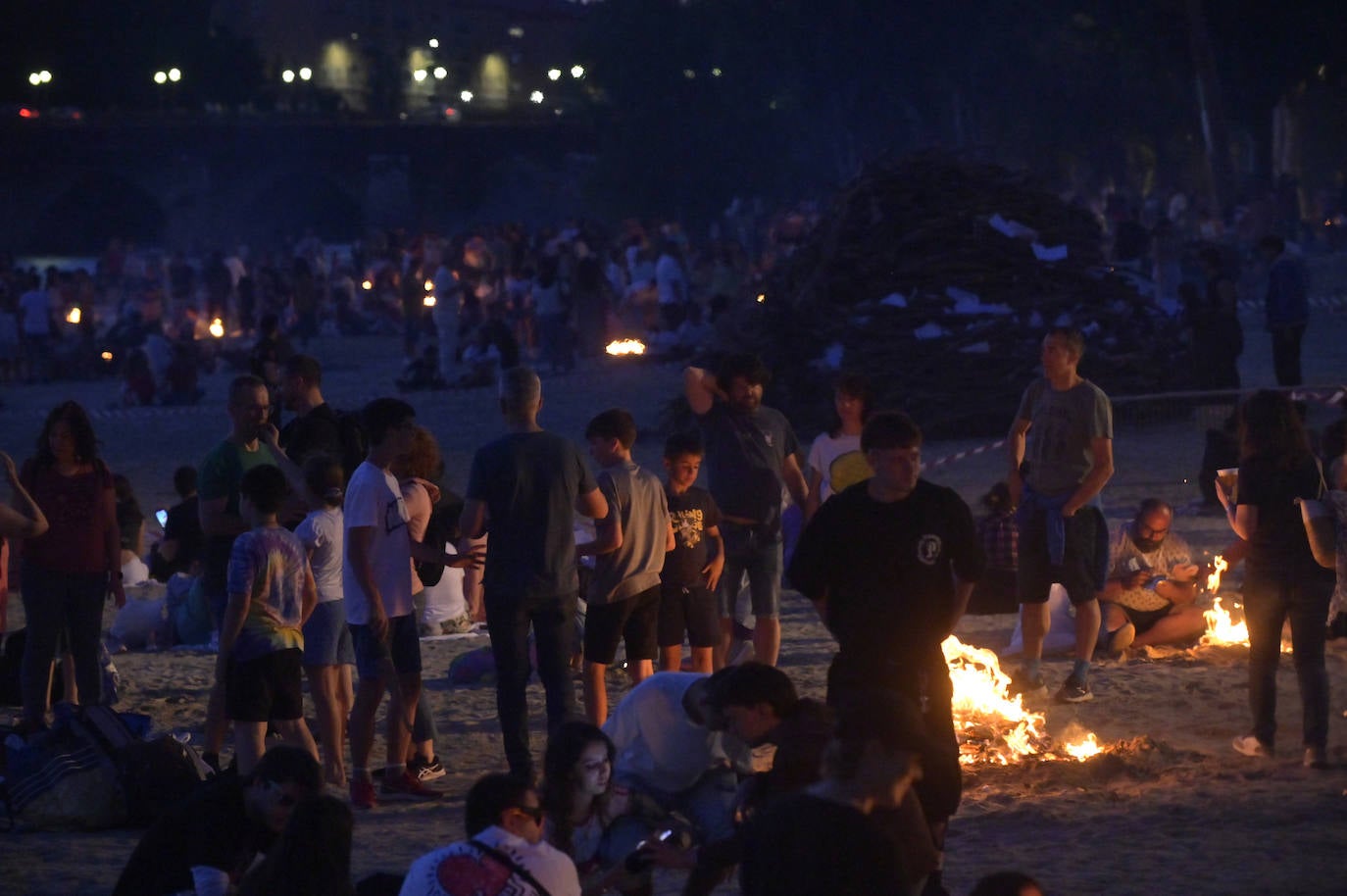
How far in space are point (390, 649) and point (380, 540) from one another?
1.59 feet

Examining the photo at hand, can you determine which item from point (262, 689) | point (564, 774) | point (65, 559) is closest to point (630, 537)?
point (262, 689)

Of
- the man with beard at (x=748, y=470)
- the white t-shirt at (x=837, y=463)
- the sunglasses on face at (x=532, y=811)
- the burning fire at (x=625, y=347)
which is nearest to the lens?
the sunglasses on face at (x=532, y=811)

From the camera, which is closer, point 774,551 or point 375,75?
point 774,551

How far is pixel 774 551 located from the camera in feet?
28.5

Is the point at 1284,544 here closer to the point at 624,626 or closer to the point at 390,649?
the point at 624,626

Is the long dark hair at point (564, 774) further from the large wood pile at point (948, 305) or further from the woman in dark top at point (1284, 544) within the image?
the large wood pile at point (948, 305)

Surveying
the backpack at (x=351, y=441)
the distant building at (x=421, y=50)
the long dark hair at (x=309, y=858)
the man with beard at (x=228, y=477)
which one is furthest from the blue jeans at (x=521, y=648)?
the distant building at (x=421, y=50)

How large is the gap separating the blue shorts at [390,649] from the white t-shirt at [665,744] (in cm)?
173

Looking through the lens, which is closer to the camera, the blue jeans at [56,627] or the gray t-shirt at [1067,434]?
the blue jeans at [56,627]

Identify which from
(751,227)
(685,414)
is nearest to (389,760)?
(685,414)

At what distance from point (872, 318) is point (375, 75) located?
55563 mm

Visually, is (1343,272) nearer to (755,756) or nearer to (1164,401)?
(1164,401)

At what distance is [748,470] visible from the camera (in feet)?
28.0

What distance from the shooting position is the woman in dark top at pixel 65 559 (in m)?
8.38
